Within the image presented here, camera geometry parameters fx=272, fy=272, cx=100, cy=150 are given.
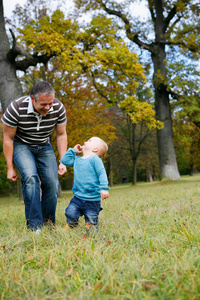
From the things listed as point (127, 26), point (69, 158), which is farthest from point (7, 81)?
point (127, 26)

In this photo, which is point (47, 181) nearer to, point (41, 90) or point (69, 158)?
point (69, 158)

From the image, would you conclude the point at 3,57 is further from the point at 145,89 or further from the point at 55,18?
the point at 145,89

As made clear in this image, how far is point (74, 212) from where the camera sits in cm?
311

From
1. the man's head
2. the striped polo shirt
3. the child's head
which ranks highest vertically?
the man's head

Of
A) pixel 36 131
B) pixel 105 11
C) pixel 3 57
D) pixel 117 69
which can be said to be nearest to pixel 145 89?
pixel 105 11

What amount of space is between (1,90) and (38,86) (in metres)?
7.55

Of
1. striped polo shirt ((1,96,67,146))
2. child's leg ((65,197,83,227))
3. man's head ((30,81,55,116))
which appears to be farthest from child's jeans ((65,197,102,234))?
man's head ((30,81,55,116))

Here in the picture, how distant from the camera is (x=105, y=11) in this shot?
17047 millimetres

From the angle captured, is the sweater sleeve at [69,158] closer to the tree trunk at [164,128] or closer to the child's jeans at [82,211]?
the child's jeans at [82,211]

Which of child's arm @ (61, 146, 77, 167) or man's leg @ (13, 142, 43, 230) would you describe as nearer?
man's leg @ (13, 142, 43, 230)

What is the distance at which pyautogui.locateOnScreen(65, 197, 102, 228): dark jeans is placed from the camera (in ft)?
10.2

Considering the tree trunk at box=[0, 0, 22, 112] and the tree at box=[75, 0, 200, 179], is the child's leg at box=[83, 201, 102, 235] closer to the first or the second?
the tree trunk at box=[0, 0, 22, 112]

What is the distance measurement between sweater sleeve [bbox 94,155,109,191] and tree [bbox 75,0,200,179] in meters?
12.6

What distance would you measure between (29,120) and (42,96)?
0.42 m
